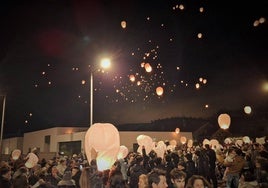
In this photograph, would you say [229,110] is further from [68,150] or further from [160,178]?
[160,178]

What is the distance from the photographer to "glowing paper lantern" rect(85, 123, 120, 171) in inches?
273

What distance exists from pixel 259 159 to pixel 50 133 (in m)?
36.6

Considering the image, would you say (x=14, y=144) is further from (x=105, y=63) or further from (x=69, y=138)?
(x=105, y=63)

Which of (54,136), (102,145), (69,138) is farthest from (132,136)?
(102,145)

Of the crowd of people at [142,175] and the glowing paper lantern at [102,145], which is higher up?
the glowing paper lantern at [102,145]

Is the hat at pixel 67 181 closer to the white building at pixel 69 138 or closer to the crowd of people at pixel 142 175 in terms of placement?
the crowd of people at pixel 142 175

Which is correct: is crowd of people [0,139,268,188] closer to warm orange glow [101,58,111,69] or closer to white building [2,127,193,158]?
warm orange glow [101,58,111,69]

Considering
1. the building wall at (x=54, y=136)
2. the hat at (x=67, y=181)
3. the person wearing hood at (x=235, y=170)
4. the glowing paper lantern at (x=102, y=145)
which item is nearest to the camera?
the glowing paper lantern at (x=102, y=145)

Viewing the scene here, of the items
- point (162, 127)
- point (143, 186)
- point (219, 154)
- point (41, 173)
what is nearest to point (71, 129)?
point (162, 127)

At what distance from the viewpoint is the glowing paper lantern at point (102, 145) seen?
694 centimetres

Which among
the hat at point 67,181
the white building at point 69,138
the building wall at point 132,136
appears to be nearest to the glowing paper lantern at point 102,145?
the hat at point 67,181

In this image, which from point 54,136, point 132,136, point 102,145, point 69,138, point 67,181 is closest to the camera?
point 102,145

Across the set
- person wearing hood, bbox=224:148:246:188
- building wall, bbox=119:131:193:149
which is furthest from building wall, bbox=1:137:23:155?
person wearing hood, bbox=224:148:246:188

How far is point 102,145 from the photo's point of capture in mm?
7074
